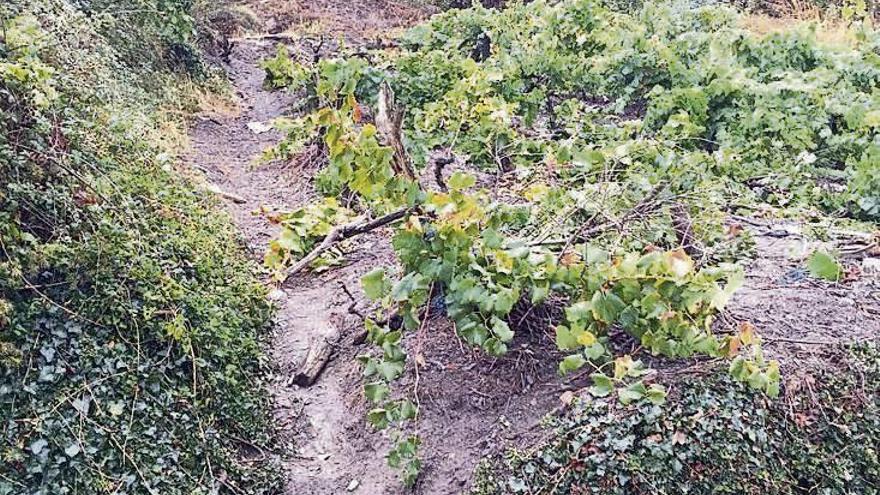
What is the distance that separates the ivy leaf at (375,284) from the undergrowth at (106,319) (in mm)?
774

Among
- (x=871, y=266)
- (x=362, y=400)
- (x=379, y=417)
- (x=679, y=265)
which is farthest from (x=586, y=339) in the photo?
(x=871, y=266)

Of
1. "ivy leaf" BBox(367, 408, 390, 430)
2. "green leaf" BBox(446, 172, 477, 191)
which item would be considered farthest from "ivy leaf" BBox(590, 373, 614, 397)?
"green leaf" BBox(446, 172, 477, 191)

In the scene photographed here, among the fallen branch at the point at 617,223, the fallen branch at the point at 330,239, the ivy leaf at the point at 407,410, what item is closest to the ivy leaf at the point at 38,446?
the ivy leaf at the point at 407,410

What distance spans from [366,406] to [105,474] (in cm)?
106

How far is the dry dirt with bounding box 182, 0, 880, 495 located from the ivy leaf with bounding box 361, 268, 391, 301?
0.31 meters

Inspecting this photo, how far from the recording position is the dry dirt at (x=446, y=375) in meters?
2.84

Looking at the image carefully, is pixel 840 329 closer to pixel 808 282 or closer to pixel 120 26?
pixel 808 282

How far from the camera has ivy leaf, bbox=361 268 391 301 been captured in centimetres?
275

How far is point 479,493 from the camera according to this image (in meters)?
2.61

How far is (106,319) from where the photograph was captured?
2826 millimetres

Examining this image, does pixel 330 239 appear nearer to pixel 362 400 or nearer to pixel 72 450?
pixel 362 400

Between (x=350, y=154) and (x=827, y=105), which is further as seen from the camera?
(x=827, y=105)

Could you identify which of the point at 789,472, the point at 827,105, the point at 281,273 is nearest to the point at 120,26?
the point at 281,273

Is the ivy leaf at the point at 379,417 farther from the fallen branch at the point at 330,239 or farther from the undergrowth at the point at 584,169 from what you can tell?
the fallen branch at the point at 330,239
